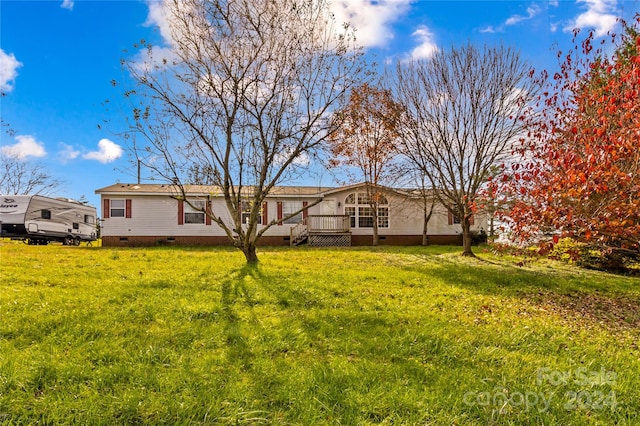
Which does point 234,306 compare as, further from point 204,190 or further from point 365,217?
point 365,217

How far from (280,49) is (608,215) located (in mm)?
8071

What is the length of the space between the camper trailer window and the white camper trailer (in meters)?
3.43

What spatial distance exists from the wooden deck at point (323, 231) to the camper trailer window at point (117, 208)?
994cm

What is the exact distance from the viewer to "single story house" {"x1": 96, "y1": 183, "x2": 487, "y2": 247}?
2044 cm

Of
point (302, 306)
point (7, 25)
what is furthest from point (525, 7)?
point (7, 25)

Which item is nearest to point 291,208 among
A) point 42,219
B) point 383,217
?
point 383,217

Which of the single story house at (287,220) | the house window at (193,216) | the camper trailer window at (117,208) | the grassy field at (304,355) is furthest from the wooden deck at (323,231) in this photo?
the grassy field at (304,355)

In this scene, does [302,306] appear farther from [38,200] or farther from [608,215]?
[38,200]

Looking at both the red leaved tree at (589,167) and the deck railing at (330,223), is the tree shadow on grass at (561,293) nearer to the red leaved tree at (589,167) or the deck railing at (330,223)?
the red leaved tree at (589,167)

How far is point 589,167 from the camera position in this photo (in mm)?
4465

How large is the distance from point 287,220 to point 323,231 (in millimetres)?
2681

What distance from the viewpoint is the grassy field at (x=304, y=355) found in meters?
2.73

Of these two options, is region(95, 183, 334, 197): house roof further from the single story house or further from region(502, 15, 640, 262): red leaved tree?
region(502, 15, 640, 262): red leaved tree

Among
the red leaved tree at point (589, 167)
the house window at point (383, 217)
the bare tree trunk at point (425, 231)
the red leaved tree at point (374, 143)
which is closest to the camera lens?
the red leaved tree at point (589, 167)
